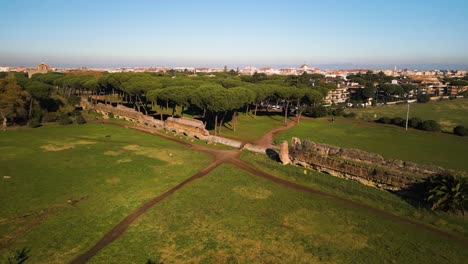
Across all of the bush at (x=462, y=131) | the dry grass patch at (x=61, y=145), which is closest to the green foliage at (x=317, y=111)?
the bush at (x=462, y=131)

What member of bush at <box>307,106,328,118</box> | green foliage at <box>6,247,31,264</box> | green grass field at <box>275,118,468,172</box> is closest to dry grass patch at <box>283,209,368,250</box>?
green foliage at <box>6,247,31,264</box>

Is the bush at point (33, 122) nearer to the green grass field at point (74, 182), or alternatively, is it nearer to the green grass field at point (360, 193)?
the green grass field at point (74, 182)

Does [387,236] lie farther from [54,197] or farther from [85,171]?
[85,171]

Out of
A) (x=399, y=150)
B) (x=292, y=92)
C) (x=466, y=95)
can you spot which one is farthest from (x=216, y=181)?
(x=466, y=95)

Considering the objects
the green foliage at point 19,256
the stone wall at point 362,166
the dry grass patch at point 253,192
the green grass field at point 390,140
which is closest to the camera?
the green foliage at point 19,256

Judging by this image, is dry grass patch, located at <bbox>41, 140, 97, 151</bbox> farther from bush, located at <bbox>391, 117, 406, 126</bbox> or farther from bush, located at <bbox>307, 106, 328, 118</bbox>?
bush, located at <bbox>391, 117, 406, 126</bbox>

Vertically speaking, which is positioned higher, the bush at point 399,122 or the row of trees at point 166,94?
the row of trees at point 166,94
